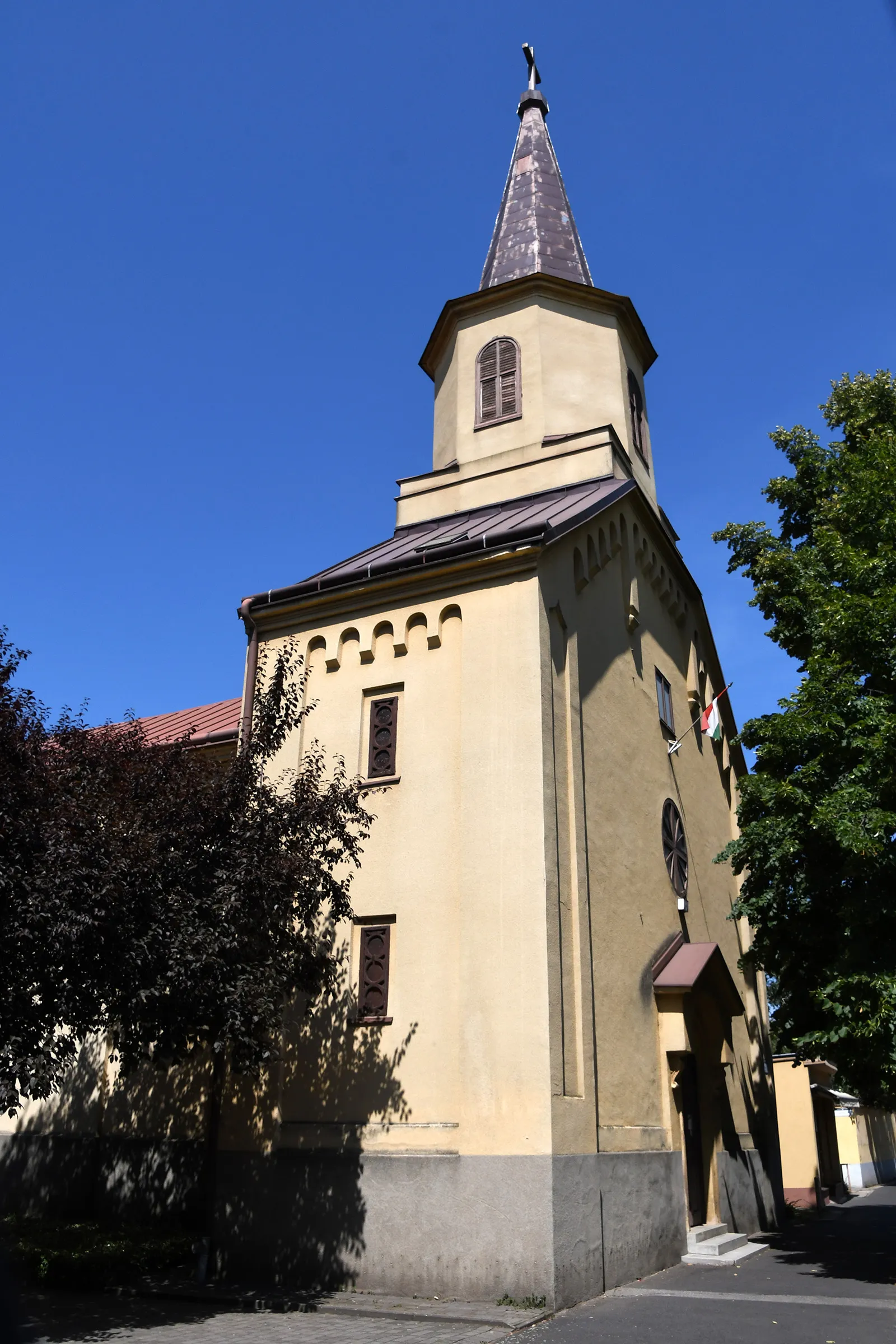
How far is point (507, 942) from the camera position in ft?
37.0

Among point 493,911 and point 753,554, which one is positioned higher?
point 753,554

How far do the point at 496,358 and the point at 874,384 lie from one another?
6805mm

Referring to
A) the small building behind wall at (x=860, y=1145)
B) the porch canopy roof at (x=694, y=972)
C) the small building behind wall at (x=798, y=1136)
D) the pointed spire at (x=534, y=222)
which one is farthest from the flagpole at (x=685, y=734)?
the small building behind wall at (x=860, y=1145)

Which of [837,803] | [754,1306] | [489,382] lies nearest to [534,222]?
[489,382]

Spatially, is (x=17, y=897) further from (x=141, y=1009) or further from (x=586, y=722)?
Result: (x=586, y=722)

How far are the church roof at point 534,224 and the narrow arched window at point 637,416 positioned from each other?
2.19 m

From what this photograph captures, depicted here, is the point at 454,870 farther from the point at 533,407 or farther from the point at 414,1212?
the point at 533,407

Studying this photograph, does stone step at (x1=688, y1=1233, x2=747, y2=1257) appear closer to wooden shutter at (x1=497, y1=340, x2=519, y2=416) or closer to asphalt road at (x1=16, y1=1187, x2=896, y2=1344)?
asphalt road at (x1=16, y1=1187, x2=896, y2=1344)

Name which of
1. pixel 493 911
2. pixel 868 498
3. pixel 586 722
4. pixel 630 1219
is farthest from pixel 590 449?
pixel 630 1219

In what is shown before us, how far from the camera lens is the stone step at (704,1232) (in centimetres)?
1415

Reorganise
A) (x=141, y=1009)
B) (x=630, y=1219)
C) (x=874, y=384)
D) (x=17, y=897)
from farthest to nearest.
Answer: (x=874, y=384), (x=630, y=1219), (x=141, y=1009), (x=17, y=897)

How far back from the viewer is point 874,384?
60.4 feet

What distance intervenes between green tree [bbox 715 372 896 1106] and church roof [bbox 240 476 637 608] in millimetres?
3477

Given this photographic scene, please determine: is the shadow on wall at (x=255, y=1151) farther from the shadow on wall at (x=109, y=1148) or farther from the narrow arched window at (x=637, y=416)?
the narrow arched window at (x=637, y=416)
